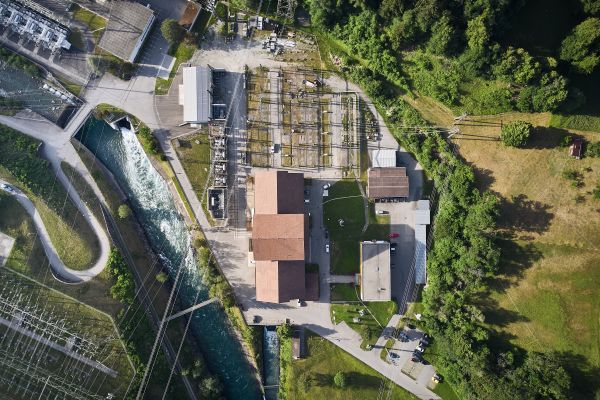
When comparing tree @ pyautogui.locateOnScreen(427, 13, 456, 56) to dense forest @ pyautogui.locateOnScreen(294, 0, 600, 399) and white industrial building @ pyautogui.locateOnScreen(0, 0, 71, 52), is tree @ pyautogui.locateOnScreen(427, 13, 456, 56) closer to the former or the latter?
dense forest @ pyautogui.locateOnScreen(294, 0, 600, 399)

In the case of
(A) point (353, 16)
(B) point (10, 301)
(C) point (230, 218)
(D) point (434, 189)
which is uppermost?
(A) point (353, 16)

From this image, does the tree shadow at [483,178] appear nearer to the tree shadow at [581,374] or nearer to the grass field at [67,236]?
the tree shadow at [581,374]

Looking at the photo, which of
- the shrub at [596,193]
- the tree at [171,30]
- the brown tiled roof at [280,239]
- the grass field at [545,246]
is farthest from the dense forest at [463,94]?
the brown tiled roof at [280,239]

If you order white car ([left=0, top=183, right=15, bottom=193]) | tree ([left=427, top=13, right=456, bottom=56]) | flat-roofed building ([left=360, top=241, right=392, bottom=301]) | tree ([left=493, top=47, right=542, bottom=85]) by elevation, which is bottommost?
flat-roofed building ([left=360, top=241, right=392, bottom=301])

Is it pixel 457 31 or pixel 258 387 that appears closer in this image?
pixel 457 31

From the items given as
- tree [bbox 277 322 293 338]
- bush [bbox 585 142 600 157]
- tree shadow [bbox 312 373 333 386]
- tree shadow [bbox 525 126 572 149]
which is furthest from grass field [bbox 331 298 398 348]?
bush [bbox 585 142 600 157]

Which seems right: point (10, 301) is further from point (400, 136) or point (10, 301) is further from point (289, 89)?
point (400, 136)

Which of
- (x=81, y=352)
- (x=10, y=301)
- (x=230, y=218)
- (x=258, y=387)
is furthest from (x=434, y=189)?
(x=10, y=301)
